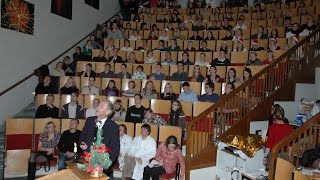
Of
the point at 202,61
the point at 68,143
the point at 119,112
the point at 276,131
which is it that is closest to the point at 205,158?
the point at 276,131

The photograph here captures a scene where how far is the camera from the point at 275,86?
241 inches

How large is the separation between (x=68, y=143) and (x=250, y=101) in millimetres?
2714

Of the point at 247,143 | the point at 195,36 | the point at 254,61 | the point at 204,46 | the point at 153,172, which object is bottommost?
the point at 153,172

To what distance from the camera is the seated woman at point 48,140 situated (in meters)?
5.48

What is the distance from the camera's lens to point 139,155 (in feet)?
17.0

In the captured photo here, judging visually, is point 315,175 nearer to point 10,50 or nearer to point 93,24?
point 10,50

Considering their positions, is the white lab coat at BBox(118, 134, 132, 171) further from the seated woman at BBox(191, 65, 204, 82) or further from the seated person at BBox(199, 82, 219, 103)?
the seated woman at BBox(191, 65, 204, 82)

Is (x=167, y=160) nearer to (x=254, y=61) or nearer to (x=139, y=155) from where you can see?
(x=139, y=155)

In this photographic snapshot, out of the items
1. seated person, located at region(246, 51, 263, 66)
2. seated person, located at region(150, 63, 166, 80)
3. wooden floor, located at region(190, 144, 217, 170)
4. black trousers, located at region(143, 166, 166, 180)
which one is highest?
seated person, located at region(246, 51, 263, 66)

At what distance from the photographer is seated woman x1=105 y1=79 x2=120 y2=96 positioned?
6980mm

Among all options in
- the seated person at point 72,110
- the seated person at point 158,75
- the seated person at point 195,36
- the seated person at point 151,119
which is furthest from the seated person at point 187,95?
the seated person at point 195,36

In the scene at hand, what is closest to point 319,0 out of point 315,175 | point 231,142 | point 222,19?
point 222,19

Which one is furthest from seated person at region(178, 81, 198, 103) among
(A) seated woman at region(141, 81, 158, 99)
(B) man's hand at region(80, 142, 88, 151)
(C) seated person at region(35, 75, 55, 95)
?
(B) man's hand at region(80, 142, 88, 151)

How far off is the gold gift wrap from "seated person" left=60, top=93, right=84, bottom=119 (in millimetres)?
2643
